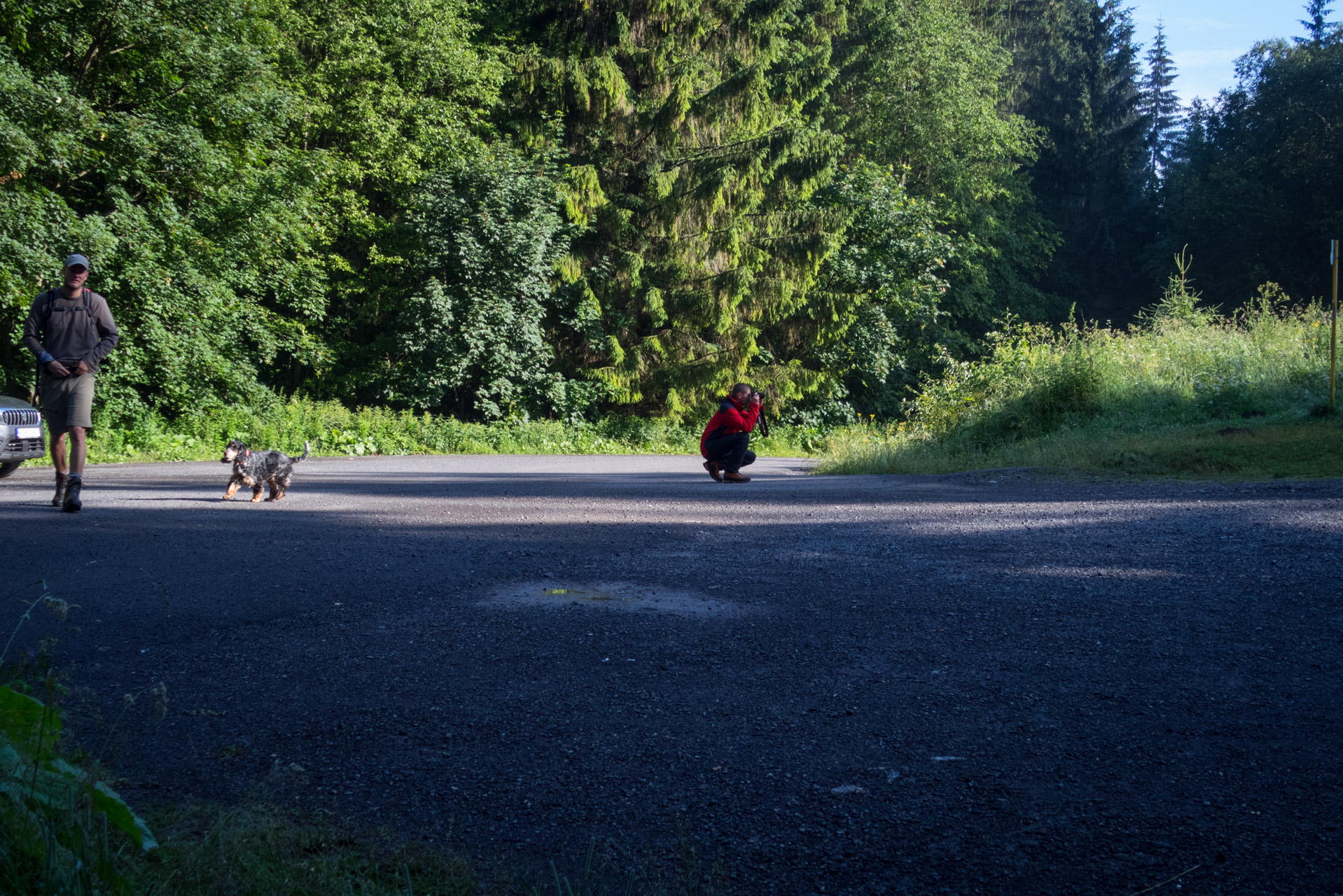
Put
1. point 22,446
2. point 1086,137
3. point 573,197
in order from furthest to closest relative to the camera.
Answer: point 1086,137 < point 573,197 < point 22,446

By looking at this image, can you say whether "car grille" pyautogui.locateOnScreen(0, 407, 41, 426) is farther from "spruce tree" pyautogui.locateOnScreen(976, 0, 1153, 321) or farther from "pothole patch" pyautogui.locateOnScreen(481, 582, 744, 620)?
"spruce tree" pyautogui.locateOnScreen(976, 0, 1153, 321)

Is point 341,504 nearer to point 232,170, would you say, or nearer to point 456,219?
point 232,170

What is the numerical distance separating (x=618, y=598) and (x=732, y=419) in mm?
7573

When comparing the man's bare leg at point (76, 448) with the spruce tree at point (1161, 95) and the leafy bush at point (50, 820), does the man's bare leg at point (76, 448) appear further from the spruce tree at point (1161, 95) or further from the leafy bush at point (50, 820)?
the spruce tree at point (1161, 95)

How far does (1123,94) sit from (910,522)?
54.5 meters

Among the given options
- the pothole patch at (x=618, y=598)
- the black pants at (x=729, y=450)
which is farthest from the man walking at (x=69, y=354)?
the black pants at (x=729, y=450)

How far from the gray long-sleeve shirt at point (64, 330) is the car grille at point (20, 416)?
534 cm

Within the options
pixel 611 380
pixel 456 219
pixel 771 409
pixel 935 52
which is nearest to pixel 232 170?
pixel 456 219

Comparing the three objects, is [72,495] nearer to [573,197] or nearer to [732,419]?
[732,419]

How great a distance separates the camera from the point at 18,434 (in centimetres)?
1268

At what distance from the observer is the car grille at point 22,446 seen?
494 inches

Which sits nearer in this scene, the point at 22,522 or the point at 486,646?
the point at 486,646

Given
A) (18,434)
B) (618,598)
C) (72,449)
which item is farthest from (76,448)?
(618,598)

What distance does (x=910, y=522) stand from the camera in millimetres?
7883
